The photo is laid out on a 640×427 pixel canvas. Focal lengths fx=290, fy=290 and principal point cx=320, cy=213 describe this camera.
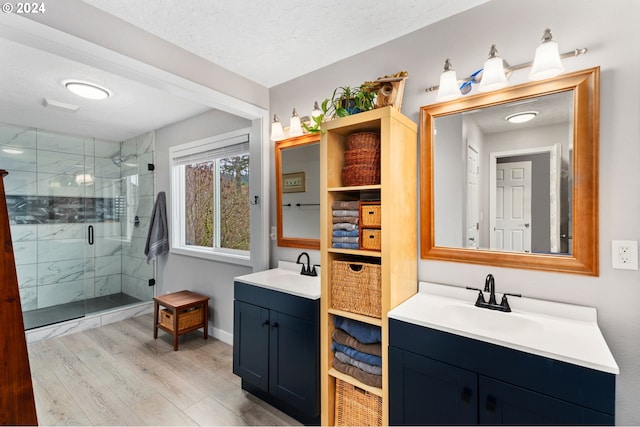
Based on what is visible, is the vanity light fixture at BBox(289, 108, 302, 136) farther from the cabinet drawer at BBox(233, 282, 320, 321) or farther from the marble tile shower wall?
the marble tile shower wall

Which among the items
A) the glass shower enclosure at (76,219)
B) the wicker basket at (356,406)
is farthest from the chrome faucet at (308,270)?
the glass shower enclosure at (76,219)

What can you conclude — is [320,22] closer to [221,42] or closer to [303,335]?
[221,42]

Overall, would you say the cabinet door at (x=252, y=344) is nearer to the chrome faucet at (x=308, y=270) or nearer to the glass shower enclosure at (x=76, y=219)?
the chrome faucet at (x=308, y=270)

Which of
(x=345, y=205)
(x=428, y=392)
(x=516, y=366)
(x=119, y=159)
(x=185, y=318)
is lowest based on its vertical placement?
(x=185, y=318)

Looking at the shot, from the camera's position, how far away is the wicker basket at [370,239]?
61.9 inches

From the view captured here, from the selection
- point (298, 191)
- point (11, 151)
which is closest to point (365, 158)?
point (298, 191)

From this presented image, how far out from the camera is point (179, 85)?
6.43 ft

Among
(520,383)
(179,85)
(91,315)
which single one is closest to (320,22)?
(179,85)

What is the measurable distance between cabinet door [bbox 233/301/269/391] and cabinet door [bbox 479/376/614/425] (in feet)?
4.24

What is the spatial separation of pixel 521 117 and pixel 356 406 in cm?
181

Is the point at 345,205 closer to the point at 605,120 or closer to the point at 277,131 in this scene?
the point at 277,131

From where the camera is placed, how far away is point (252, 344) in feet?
6.72

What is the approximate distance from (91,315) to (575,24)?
16.0 feet

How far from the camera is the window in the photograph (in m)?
3.03
